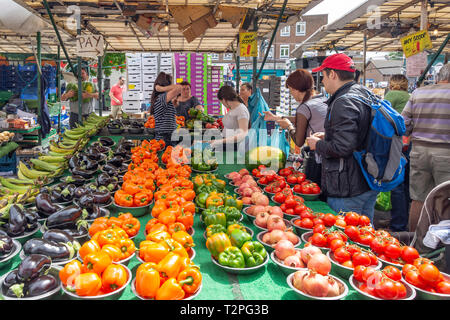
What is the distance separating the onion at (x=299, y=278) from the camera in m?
1.78

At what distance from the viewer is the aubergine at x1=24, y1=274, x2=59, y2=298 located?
5.27 feet

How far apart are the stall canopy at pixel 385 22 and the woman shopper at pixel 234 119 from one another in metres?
2.54

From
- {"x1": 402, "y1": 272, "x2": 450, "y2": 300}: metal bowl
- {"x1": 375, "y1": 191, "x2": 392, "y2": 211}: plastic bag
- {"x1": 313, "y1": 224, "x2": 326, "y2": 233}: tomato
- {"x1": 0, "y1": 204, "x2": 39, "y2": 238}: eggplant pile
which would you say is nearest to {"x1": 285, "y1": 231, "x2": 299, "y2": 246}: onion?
{"x1": 313, "y1": 224, "x2": 326, "y2": 233}: tomato

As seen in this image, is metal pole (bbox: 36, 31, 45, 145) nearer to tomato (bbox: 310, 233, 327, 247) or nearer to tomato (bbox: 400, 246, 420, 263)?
tomato (bbox: 310, 233, 327, 247)

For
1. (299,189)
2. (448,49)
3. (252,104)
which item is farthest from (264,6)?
(448,49)

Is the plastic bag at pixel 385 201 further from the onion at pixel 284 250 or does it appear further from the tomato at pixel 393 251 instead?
the onion at pixel 284 250

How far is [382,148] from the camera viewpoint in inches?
121

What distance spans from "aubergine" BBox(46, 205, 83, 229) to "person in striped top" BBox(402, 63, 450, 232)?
413cm

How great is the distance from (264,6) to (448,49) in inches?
330

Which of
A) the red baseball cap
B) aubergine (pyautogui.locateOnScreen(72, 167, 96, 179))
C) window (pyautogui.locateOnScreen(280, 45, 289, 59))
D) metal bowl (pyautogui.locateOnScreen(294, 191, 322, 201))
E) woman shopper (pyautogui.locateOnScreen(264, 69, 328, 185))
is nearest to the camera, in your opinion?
the red baseball cap

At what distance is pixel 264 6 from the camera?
5.41m

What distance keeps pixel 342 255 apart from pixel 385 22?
6308mm

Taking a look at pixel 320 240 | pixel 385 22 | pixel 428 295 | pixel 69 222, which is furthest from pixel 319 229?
pixel 385 22

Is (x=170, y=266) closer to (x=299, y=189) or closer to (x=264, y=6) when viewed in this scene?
(x=299, y=189)
